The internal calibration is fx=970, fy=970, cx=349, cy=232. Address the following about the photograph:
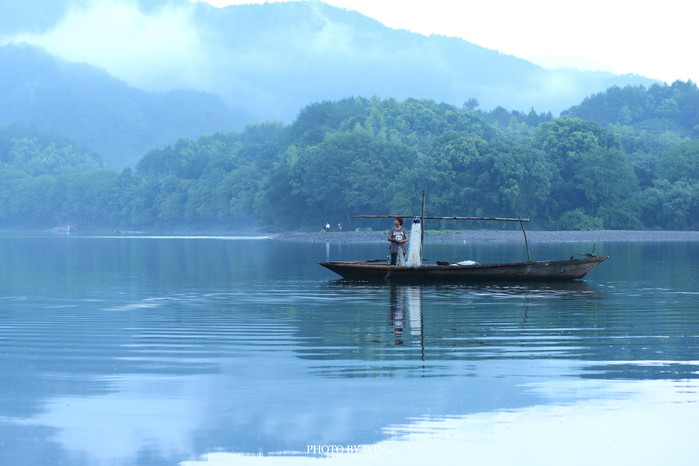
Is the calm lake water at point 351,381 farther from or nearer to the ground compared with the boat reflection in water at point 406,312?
nearer to the ground

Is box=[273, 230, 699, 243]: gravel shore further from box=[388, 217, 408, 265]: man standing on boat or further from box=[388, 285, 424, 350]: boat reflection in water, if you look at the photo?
box=[388, 285, 424, 350]: boat reflection in water

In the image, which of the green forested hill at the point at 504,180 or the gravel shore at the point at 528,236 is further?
the green forested hill at the point at 504,180

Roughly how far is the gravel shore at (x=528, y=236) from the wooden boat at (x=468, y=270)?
2758 inches

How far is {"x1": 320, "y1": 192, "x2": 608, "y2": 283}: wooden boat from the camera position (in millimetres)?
40188

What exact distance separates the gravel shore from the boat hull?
7002 centimetres

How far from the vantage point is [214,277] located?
157ft

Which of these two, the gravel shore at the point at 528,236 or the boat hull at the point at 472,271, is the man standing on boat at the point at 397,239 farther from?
the gravel shore at the point at 528,236

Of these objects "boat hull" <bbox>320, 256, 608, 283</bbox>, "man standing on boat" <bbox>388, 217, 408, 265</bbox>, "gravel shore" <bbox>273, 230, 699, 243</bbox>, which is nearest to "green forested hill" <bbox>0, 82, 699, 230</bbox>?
"gravel shore" <bbox>273, 230, 699, 243</bbox>

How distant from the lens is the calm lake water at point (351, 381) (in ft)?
40.8

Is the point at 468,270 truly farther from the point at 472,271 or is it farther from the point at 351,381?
the point at 351,381

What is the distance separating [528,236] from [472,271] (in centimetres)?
8156

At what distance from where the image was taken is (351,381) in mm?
16688

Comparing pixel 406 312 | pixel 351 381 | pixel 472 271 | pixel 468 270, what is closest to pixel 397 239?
pixel 468 270

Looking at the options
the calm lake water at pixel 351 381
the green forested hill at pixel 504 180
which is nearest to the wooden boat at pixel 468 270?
the calm lake water at pixel 351 381
